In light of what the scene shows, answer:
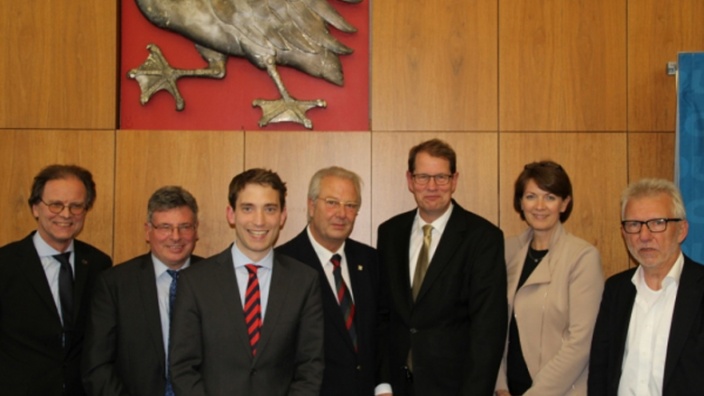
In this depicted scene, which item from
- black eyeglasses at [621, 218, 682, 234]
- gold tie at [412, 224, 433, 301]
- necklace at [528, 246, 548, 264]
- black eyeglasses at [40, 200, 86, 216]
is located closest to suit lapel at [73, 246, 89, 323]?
black eyeglasses at [40, 200, 86, 216]

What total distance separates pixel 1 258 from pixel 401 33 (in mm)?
2564

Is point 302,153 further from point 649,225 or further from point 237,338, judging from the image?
point 649,225

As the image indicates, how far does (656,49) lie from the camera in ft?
14.2

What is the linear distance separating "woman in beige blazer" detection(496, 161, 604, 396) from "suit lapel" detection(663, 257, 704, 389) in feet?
1.49

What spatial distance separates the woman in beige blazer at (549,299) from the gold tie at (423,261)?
0.42m

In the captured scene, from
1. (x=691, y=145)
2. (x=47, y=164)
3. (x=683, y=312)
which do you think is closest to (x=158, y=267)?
(x=47, y=164)

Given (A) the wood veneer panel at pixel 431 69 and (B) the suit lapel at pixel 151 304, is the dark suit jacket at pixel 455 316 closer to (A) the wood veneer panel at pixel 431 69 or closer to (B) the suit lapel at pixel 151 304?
(B) the suit lapel at pixel 151 304

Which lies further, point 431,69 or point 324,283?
point 431,69

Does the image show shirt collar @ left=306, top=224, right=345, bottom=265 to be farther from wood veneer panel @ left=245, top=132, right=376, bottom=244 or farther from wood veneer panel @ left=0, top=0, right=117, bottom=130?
wood veneer panel @ left=0, top=0, right=117, bottom=130

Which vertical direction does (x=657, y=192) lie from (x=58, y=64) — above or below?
below

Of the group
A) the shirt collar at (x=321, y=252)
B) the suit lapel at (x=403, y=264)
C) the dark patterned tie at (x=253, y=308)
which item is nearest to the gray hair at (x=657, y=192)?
the suit lapel at (x=403, y=264)

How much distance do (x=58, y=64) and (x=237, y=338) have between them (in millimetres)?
2565

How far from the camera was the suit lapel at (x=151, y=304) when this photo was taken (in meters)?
2.93

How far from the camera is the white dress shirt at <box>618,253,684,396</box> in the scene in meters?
2.61
